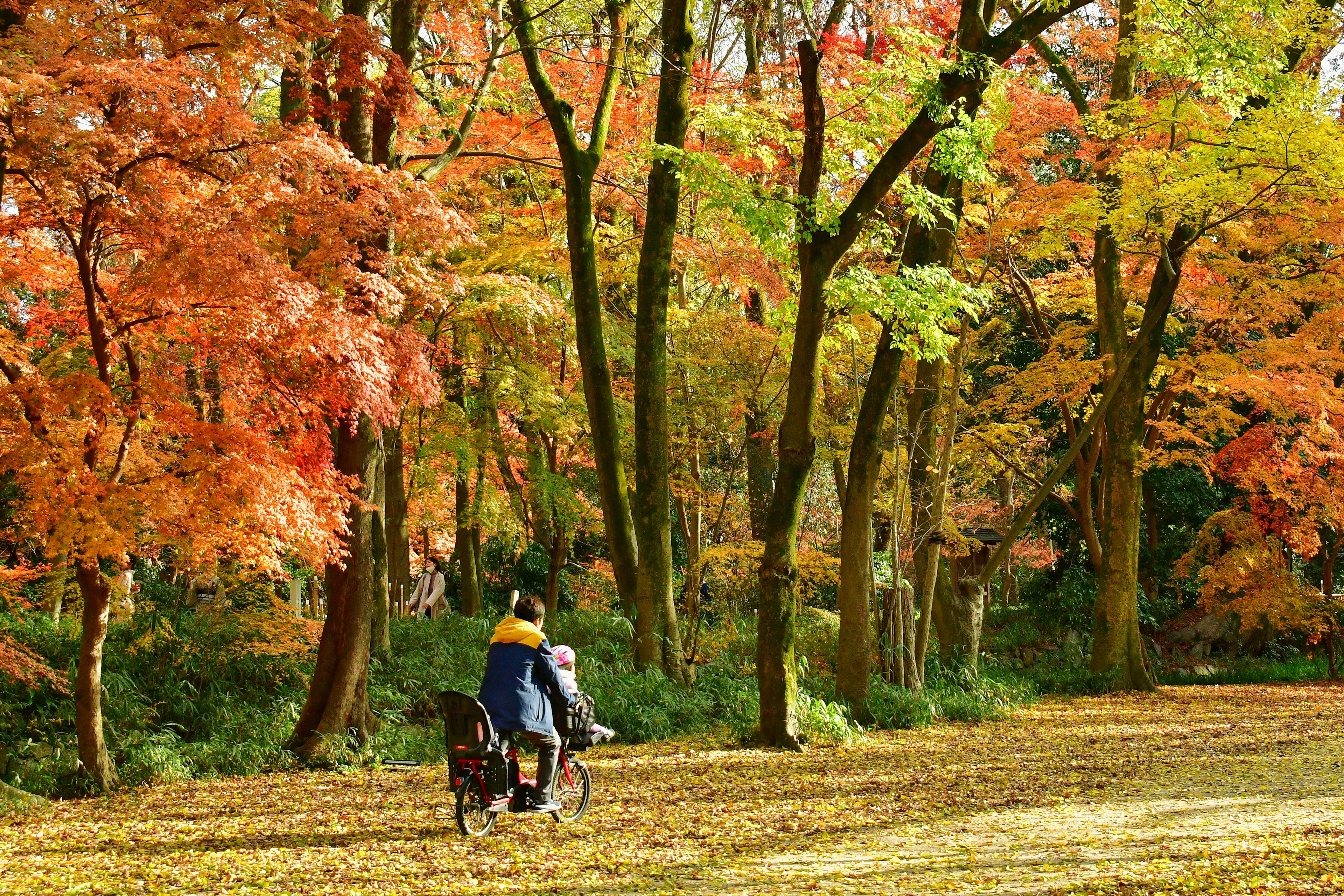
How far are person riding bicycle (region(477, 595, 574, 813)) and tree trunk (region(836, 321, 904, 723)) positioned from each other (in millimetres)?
4744

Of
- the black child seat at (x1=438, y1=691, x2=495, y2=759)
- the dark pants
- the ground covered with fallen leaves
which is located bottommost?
the ground covered with fallen leaves

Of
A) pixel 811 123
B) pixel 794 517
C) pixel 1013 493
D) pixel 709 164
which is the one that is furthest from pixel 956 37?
pixel 1013 493

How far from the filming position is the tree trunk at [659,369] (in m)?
10.3

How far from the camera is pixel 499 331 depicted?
13758 millimetres

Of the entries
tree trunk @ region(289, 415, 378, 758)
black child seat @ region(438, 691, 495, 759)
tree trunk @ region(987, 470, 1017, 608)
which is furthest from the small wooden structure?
black child seat @ region(438, 691, 495, 759)

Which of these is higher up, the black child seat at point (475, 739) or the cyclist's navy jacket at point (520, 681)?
the cyclist's navy jacket at point (520, 681)

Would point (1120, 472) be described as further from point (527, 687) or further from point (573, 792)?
point (527, 687)

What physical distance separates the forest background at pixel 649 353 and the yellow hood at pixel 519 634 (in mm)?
2129

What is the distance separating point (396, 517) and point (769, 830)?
9677 millimetres

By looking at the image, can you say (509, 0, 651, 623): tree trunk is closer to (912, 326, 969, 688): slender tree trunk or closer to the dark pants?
(912, 326, 969, 688): slender tree trunk

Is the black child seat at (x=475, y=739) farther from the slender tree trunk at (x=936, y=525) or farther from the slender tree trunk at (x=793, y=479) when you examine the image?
the slender tree trunk at (x=936, y=525)

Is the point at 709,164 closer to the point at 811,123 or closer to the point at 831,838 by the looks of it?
the point at 811,123

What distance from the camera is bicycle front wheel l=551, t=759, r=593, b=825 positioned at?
18.7ft

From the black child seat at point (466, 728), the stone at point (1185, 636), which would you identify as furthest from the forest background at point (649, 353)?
the black child seat at point (466, 728)
